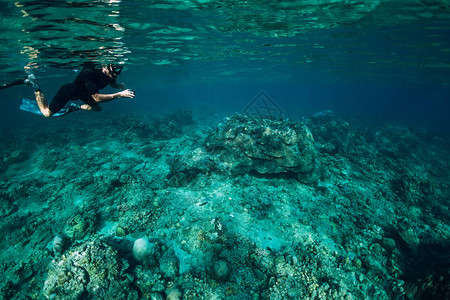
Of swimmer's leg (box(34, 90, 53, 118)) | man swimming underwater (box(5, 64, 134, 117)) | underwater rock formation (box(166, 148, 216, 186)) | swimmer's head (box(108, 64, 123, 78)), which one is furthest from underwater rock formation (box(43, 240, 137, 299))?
swimmer's head (box(108, 64, 123, 78))

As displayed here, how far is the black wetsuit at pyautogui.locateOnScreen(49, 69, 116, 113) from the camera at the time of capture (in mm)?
5941

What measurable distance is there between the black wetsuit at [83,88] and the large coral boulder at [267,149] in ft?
18.9

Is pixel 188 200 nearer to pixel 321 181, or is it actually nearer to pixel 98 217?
pixel 98 217

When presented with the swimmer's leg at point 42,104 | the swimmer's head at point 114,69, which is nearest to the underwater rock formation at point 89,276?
the swimmer's leg at point 42,104

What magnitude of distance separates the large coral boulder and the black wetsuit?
575 cm

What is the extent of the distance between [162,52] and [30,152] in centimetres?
1414

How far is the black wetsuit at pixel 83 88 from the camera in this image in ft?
19.5

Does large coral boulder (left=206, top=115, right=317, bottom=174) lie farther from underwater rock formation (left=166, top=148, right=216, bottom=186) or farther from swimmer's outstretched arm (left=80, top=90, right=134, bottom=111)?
swimmer's outstretched arm (left=80, top=90, right=134, bottom=111)

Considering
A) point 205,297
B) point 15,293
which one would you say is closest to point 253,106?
point 205,297

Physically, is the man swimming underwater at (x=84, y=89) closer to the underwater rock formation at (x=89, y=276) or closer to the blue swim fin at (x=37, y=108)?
the blue swim fin at (x=37, y=108)

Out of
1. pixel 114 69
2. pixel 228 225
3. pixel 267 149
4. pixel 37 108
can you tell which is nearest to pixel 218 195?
pixel 228 225

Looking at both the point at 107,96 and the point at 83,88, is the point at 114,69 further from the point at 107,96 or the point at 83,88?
the point at 107,96

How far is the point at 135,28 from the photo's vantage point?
40.4ft

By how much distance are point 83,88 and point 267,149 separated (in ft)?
24.2
